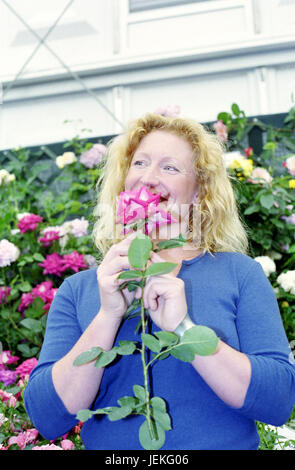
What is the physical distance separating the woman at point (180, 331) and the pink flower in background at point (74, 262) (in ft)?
1.77

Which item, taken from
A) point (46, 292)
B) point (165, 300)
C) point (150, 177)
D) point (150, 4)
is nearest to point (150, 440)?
point (165, 300)

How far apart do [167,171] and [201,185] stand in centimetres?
11

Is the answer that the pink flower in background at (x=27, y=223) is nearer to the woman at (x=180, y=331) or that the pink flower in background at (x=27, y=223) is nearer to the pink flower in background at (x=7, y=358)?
the pink flower in background at (x=7, y=358)

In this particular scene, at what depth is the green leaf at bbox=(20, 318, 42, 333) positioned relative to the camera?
3.85 ft

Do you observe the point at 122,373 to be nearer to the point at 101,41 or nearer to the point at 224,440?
the point at 224,440

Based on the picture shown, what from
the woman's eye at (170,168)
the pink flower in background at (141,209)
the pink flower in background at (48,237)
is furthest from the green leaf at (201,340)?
the pink flower in background at (48,237)

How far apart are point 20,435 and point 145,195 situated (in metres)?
0.59

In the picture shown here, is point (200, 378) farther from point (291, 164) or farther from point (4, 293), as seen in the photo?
point (291, 164)

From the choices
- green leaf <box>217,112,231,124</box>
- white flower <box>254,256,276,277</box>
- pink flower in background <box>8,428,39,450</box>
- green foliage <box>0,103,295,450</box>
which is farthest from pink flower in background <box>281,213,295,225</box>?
pink flower in background <box>8,428,39,450</box>

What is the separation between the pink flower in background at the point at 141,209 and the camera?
1.53ft

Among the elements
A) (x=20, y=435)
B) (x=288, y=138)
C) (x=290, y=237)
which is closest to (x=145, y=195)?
(x=20, y=435)

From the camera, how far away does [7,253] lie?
1.31 m

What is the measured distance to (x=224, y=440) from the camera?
0.57 metres
